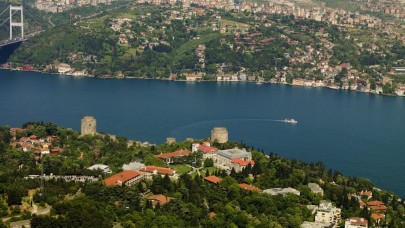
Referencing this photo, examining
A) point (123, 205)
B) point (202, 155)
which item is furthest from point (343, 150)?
point (123, 205)

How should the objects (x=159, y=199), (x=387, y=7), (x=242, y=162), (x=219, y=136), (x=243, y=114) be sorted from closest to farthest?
(x=159, y=199) < (x=242, y=162) < (x=219, y=136) < (x=243, y=114) < (x=387, y=7)

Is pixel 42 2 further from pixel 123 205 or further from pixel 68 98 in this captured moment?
pixel 123 205

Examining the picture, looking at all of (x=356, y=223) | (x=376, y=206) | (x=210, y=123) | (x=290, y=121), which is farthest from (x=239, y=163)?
(x=290, y=121)

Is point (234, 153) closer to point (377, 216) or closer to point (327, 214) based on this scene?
point (327, 214)

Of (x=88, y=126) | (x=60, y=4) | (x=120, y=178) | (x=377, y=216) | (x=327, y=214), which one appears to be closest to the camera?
(x=327, y=214)

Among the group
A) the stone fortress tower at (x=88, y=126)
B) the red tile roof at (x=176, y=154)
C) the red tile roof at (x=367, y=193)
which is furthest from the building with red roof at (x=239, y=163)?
the stone fortress tower at (x=88, y=126)

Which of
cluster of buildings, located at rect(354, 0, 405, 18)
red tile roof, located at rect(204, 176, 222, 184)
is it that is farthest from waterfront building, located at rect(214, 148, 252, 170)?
cluster of buildings, located at rect(354, 0, 405, 18)

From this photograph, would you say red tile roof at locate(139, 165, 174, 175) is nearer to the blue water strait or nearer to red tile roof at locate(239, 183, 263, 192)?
red tile roof at locate(239, 183, 263, 192)
